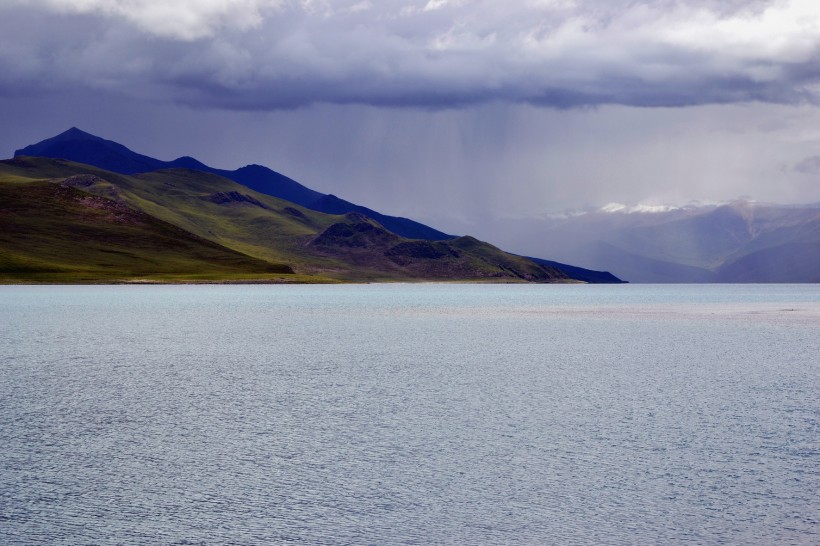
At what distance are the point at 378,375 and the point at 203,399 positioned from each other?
43.6 feet

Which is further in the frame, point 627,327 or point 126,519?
point 627,327

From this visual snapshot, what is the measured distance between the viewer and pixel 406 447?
32.5m

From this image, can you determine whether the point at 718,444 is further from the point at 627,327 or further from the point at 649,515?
the point at 627,327

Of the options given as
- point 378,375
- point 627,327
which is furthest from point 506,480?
point 627,327

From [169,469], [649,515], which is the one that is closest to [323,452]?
[169,469]

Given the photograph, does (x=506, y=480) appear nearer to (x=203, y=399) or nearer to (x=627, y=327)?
(x=203, y=399)

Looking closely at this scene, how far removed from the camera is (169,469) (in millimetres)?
29188

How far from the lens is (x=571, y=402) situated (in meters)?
44.0

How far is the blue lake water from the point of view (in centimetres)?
2333

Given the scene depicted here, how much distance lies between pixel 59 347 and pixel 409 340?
3063 cm

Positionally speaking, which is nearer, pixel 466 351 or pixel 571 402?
pixel 571 402

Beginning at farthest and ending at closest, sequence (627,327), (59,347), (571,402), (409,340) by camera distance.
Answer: (627,327), (409,340), (59,347), (571,402)

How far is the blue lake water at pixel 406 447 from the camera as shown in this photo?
23328 mm

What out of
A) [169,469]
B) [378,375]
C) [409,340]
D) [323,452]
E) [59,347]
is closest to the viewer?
[169,469]
